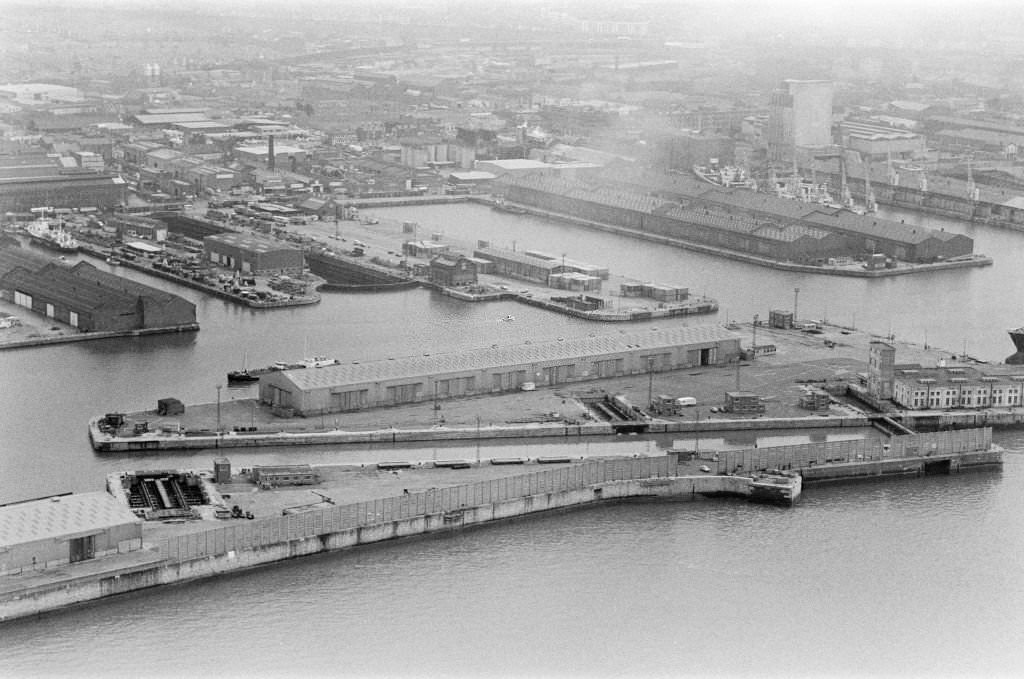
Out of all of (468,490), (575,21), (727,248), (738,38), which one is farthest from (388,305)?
(575,21)

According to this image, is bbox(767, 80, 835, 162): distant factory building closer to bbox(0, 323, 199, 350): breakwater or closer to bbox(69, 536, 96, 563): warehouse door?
bbox(0, 323, 199, 350): breakwater

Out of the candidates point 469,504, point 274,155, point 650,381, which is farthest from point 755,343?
point 274,155

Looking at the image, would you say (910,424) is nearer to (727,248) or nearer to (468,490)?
(468,490)

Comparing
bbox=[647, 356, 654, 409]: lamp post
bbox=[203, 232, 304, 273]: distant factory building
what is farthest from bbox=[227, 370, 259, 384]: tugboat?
bbox=[203, 232, 304, 273]: distant factory building

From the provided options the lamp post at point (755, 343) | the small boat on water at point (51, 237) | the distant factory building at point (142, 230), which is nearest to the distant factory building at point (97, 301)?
the small boat on water at point (51, 237)

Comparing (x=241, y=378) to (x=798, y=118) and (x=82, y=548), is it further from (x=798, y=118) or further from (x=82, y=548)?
(x=798, y=118)
